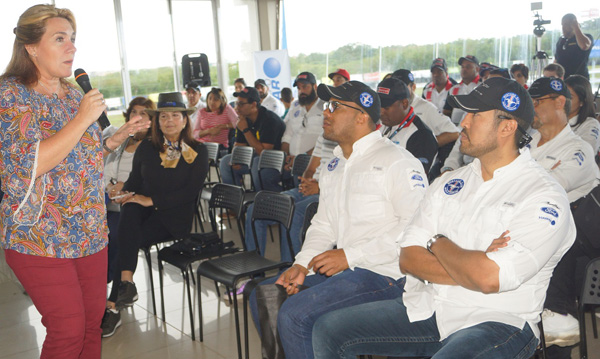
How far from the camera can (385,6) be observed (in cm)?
1035

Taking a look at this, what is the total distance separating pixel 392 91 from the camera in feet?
13.4

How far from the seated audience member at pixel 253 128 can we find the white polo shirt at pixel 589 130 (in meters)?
3.58

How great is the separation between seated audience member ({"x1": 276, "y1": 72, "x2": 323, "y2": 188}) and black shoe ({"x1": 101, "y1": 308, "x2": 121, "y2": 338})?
2.56m

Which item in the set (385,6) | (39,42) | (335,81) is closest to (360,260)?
(39,42)

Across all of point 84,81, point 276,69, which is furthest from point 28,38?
point 276,69

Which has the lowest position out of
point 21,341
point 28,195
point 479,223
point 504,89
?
point 21,341

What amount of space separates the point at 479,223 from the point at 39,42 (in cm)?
163

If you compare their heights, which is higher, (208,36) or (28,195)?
(208,36)

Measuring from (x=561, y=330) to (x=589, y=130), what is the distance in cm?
156

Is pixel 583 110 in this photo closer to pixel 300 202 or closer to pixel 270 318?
pixel 300 202

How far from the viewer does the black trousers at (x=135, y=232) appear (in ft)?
12.5

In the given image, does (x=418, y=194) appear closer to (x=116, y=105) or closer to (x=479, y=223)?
(x=479, y=223)

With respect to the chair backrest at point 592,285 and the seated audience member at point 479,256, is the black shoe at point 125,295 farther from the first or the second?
the chair backrest at point 592,285

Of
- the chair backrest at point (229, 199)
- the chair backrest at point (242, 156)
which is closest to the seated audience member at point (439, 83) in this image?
the chair backrest at point (242, 156)
